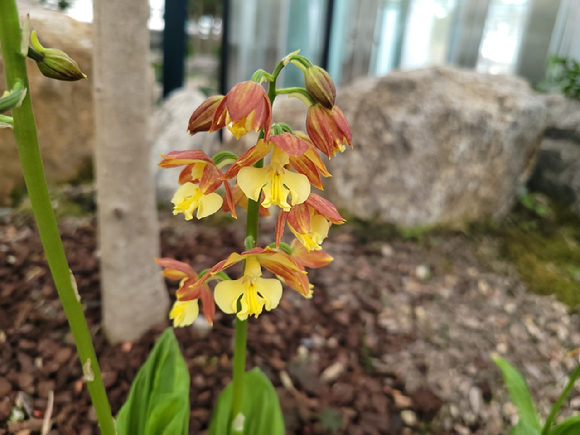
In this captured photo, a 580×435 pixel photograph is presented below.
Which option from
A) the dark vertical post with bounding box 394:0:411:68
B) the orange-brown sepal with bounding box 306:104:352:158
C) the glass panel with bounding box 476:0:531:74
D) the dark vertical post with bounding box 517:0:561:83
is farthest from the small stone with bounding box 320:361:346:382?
the dark vertical post with bounding box 517:0:561:83

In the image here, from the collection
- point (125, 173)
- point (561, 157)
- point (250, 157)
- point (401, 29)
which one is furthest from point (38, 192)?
point (401, 29)

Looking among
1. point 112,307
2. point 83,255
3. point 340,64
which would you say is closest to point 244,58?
point 340,64

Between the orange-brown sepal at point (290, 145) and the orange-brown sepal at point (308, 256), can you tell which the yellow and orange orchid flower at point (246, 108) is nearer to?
the orange-brown sepal at point (290, 145)

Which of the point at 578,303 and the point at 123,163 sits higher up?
the point at 123,163

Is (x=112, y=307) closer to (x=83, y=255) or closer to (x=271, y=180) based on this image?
(x=83, y=255)

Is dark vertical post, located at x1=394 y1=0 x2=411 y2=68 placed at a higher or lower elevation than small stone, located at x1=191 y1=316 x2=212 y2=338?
higher

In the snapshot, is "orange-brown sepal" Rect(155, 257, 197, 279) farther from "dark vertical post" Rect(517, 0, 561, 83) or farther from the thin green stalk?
"dark vertical post" Rect(517, 0, 561, 83)
